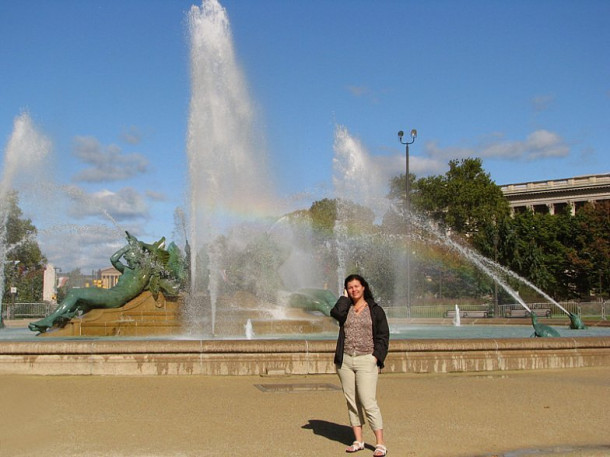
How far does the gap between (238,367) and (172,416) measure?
387 cm

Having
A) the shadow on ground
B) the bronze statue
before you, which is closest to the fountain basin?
the shadow on ground

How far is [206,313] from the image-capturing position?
791 inches

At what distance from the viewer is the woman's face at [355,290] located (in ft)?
23.0

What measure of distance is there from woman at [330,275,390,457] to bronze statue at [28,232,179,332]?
13530 millimetres

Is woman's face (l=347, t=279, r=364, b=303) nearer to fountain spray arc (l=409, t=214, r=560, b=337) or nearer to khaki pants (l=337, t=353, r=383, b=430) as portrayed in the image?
khaki pants (l=337, t=353, r=383, b=430)

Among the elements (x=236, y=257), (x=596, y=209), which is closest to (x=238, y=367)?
(x=236, y=257)

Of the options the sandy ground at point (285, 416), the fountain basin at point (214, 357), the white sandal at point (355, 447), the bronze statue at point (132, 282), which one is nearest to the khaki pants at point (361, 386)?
the white sandal at point (355, 447)

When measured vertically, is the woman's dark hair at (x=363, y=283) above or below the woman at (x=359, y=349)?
above

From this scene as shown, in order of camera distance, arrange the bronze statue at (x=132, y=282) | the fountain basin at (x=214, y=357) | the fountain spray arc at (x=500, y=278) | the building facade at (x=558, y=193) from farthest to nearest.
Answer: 1. the building facade at (x=558, y=193)
2. the bronze statue at (x=132, y=282)
3. the fountain spray arc at (x=500, y=278)
4. the fountain basin at (x=214, y=357)

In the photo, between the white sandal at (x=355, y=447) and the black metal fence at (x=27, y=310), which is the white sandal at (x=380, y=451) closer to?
the white sandal at (x=355, y=447)

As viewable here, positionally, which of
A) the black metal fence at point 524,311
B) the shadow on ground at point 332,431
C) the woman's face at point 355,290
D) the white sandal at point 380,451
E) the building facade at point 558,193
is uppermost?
the building facade at point 558,193

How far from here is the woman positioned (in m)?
6.89

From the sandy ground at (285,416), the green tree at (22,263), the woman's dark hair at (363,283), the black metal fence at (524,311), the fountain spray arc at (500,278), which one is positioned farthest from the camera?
the green tree at (22,263)

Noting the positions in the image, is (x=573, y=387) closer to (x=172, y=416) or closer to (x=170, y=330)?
(x=172, y=416)
